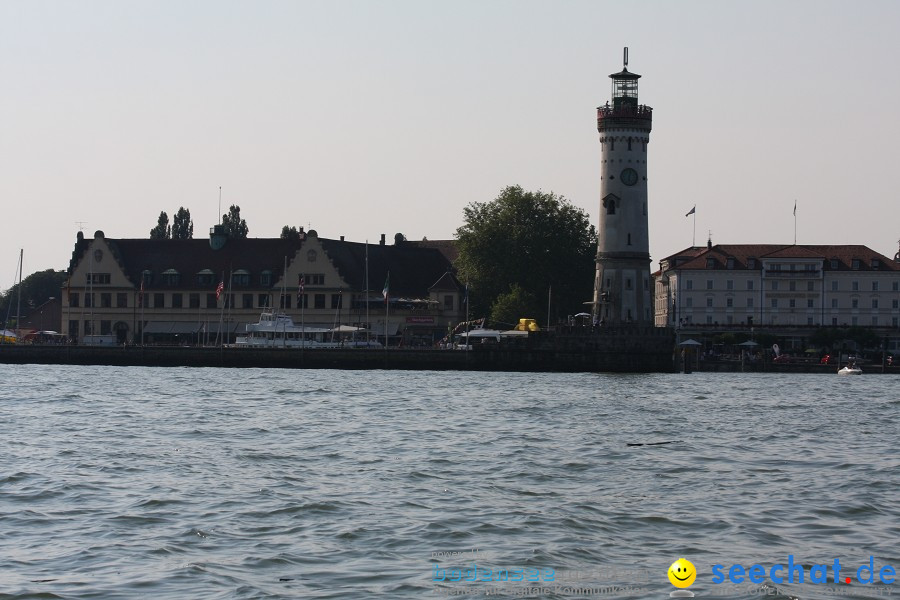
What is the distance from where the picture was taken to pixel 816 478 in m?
30.3

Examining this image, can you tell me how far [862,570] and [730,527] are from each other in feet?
12.4

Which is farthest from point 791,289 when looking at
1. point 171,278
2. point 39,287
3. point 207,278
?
point 39,287

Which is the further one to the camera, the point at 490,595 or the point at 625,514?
the point at 625,514

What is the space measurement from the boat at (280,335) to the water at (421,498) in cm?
5495

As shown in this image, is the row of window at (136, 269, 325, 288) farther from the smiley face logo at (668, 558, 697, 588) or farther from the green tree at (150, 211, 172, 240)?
the smiley face logo at (668, 558, 697, 588)

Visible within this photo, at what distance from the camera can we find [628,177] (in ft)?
329

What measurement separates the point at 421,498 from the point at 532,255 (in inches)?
3783

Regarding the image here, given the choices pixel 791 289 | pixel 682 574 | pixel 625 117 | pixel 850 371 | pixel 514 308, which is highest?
pixel 625 117

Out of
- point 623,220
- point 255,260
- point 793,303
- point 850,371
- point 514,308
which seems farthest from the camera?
point 255,260

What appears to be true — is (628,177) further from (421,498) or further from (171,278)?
(421,498)

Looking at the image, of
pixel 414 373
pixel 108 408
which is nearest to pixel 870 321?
pixel 414 373

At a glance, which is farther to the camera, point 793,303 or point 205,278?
point 205,278

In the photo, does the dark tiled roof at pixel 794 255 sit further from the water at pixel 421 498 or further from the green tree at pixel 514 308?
the water at pixel 421 498

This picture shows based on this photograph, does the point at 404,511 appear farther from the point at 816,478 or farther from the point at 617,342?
the point at 617,342
